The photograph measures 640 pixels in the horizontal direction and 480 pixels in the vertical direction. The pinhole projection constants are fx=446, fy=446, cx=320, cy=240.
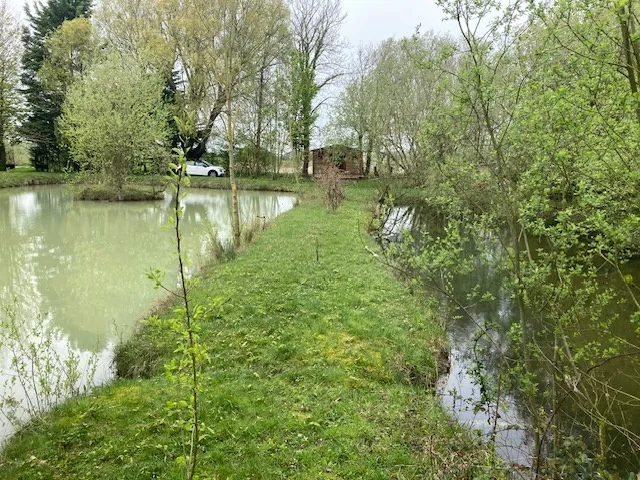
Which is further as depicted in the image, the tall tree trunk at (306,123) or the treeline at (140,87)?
the tall tree trunk at (306,123)

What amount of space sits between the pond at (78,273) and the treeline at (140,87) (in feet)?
12.7

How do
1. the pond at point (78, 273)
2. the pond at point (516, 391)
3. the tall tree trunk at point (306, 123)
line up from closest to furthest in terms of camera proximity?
the pond at point (516, 391) < the pond at point (78, 273) < the tall tree trunk at point (306, 123)

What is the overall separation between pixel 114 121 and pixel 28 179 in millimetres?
13029

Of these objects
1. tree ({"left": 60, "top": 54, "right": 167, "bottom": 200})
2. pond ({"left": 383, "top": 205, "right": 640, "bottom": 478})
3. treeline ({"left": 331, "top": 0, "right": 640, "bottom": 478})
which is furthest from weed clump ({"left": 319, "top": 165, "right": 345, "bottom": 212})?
treeline ({"left": 331, "top": 0, "right": 640, "bottom": 478})

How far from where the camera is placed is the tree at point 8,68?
1092 inches

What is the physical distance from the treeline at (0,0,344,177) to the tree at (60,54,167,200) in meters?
0.05

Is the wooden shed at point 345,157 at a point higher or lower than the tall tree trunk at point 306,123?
lower

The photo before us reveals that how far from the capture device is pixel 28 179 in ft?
97.7

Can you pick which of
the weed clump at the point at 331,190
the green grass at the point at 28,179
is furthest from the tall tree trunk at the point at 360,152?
the green grass at the point at 28,179

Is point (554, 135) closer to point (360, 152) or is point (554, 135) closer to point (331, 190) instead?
point (331, 190)

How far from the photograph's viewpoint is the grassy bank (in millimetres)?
3625

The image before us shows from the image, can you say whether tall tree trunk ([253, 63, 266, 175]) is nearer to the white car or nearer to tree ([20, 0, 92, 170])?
the white car

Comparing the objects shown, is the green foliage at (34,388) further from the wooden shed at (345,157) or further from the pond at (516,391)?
the wooden shed at (345,157)

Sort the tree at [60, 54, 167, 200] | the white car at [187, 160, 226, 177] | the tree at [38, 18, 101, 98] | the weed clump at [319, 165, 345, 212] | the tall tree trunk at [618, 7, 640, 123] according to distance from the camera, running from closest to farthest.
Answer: the tall tree trunk at [618, 7, 640, 123], the weed clump at [319, 165, 345, 212], the tree at [60, 54, 167, 200], the tree at [38, 18, 101, 98], the white car at [187, 160, 226, 177]
